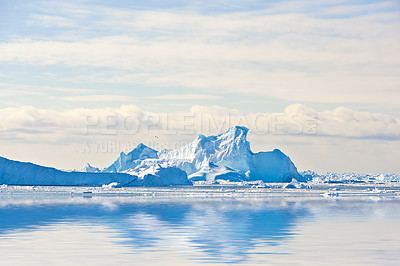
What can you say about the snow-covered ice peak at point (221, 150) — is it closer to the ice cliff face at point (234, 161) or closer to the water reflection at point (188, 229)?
the ice cliff face at point (234, 161)

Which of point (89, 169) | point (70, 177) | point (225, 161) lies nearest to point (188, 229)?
point (70, 177)

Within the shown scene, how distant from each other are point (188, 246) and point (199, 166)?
333 ft

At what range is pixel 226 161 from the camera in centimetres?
11762

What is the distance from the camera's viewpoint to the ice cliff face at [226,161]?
11075 centimetres

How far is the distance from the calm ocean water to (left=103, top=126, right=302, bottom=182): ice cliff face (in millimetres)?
79055

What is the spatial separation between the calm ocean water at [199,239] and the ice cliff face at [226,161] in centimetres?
7906

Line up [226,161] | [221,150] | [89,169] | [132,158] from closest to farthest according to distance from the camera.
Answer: [132,158], [226,161], [221,150], [89,169]

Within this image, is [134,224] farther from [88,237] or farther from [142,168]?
[142,168]

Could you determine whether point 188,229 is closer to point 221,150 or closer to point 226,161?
point 226,161

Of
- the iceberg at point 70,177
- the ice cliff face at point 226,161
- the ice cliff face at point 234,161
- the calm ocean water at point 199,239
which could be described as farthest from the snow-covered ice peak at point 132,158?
the calm ocean water at point 199,239

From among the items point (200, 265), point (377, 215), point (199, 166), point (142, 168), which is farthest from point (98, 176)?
point (200, 265)

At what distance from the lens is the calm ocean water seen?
14.8 metres

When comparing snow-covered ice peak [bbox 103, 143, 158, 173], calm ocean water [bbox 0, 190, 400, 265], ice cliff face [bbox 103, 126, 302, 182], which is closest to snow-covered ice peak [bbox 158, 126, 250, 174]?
ice cliff face [bbox 103, 126, 302, 182]

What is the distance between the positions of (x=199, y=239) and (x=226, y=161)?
98974mm
